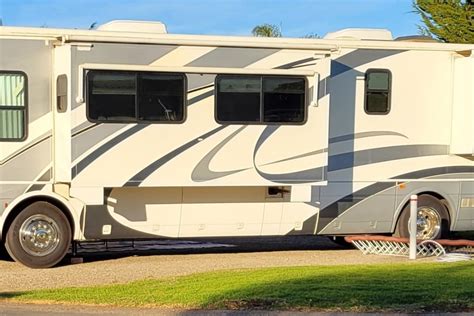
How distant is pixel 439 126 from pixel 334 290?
17.2ft

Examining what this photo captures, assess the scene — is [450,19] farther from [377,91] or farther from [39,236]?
[39,236]

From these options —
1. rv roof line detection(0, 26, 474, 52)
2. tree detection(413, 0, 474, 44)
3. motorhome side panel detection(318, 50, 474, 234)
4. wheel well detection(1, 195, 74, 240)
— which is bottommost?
wheel well detection(1, 195, 74, 240)

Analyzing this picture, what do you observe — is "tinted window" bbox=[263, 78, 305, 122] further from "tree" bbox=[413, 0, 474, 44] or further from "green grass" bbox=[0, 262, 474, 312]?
"tree" bbox=[413, 0, 474, 44]

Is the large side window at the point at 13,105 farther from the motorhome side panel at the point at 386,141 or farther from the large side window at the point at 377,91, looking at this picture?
the large side window at the point at 377,91

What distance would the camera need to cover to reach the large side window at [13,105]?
10.6m

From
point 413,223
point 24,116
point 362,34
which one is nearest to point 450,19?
point 362,34

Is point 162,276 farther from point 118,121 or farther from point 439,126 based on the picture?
point 439,126

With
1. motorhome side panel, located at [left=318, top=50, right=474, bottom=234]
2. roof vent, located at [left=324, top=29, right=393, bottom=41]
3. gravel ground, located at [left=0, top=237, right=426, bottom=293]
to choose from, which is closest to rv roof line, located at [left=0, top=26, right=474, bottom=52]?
roof vent, located at [left=324, top=29, right=393, bottom=41]

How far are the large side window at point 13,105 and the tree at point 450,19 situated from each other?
9586mm

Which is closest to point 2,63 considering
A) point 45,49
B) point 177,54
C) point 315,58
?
point 45,49

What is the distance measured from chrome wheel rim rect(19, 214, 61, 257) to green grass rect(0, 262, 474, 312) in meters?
2.18

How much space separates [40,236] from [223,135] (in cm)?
294

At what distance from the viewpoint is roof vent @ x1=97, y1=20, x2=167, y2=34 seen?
11.1m

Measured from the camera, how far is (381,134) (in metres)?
12.2
